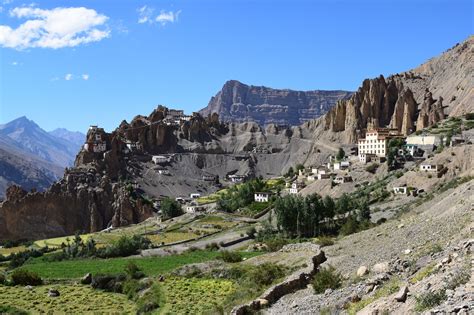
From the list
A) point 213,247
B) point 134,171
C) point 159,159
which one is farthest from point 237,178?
point 213,247

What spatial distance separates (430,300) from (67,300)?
124 feet

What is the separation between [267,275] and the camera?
109 feet

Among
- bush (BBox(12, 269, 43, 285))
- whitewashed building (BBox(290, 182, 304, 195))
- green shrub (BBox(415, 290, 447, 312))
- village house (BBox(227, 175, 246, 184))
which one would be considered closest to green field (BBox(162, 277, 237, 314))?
bush (BBox(12, 269, 43, 285))

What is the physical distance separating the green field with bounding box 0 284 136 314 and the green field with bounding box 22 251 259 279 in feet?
16.9

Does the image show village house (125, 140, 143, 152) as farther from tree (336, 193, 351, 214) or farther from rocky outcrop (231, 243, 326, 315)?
rocky outcrop (231, 243, 326, 315)

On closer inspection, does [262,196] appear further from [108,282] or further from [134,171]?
[108,282]

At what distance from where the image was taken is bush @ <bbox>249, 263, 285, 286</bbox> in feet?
107

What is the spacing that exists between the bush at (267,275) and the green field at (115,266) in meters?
17.8

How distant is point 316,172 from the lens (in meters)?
120

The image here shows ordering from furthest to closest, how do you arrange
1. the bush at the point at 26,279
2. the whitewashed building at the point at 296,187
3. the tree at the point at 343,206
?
the whitewashed building at the point at 296,187 → the tree at the point at 343,206 → the bush at the point at 26,279

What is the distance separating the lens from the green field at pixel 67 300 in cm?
4144

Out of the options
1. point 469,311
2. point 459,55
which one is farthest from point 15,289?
point 459,55

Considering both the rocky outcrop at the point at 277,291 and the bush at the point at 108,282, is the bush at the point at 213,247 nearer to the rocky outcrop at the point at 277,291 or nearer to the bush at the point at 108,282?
the bush at the point at 108,282

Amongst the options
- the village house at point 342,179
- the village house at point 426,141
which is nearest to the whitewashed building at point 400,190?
the village house at point 342,179
